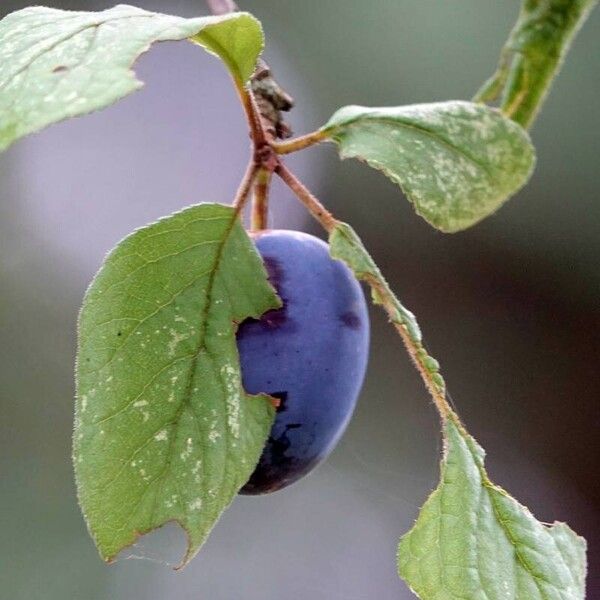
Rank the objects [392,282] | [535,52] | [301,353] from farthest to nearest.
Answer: [392,282] → [535,52] → [301,353]

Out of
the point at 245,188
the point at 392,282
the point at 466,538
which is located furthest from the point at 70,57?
the point at 392,282

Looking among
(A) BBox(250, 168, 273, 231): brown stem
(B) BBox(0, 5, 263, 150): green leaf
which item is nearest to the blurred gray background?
(A) BBox(250, 168, 273, 231): brown stem

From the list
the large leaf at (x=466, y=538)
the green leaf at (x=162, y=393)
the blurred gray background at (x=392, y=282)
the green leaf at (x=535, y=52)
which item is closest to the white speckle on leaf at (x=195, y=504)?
the green leaf at (x=162, y=393)

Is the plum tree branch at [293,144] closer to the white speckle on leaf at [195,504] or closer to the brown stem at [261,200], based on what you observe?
the brown stem at [261,200]

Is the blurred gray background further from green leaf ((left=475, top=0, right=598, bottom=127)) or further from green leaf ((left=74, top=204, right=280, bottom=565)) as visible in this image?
green leaf ((left=74, top=204, right=280, bottom=565))

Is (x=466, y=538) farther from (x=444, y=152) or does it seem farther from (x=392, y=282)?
(x=392, y=282)

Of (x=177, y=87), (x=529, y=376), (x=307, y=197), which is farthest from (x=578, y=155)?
(x=307, y=197)

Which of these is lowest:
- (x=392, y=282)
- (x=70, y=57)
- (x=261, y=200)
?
(x=392, y=282)

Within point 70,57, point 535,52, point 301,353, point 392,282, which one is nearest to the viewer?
point 70,57

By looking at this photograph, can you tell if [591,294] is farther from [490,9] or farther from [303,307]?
[303,307]
